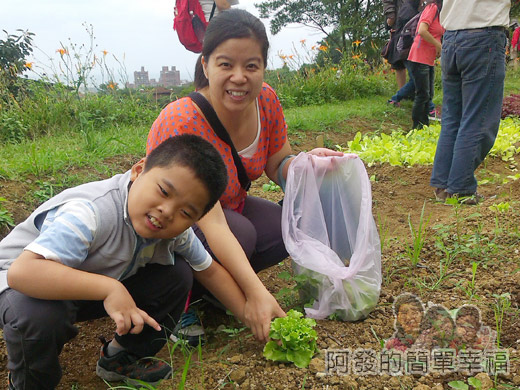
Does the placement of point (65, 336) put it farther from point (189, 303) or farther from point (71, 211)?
point (189, 303)

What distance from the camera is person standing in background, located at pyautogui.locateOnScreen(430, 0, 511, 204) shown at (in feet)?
10.2

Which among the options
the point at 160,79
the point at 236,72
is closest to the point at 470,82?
the point at 236,72

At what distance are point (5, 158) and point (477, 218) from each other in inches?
126

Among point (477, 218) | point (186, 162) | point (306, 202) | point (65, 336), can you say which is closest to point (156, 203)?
point (186, 162)

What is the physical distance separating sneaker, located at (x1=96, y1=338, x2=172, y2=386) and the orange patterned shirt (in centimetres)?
75

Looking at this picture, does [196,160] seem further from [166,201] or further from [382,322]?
[382,322]

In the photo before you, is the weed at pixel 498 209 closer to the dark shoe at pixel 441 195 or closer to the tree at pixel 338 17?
the dark shoe at pixel 441 195

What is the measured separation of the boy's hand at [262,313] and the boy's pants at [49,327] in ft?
0.94

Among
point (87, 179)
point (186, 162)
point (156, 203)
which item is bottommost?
point (87, 179)

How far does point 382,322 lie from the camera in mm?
1866

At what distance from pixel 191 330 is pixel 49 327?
0.73m

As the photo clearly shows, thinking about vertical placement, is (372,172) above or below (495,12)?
below

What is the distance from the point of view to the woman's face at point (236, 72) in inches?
75.5

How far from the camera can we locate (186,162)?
1.51m
